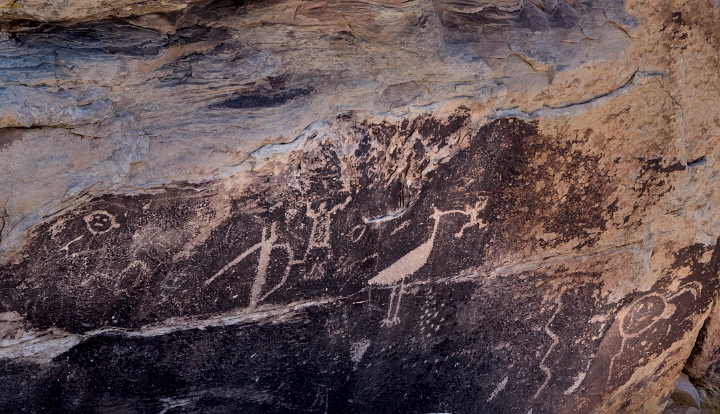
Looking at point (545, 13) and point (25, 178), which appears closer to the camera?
point (25, 178)

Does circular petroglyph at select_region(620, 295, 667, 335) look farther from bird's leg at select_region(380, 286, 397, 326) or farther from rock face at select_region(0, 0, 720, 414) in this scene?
bird's leg at select_region(380, 286, 397, 326)

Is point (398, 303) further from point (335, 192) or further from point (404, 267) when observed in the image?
point (335, 192)

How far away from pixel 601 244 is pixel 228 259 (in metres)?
1.15

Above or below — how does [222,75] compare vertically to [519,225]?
above

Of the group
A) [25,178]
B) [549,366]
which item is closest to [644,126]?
[549,366]

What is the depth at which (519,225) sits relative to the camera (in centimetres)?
194

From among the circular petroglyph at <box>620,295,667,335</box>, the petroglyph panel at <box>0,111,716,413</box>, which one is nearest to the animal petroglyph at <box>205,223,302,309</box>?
the petroglyph panel at <box>0,111,716,413</box>

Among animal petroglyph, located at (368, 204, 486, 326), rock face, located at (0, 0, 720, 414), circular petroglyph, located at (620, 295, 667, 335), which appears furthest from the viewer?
circular petroglyph, located at (620, 295, 667, 335)

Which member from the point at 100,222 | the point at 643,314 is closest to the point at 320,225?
the point at 100,222

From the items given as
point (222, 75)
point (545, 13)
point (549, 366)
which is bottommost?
point (549, 366)

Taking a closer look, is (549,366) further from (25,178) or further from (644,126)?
(25,178)

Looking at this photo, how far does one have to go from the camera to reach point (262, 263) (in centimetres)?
172

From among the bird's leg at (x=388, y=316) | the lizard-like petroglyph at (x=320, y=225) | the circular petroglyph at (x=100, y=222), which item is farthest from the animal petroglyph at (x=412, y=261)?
the circular petroglyph at (x=100, y=222)

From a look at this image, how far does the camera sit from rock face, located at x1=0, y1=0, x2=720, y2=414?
1523 mm
